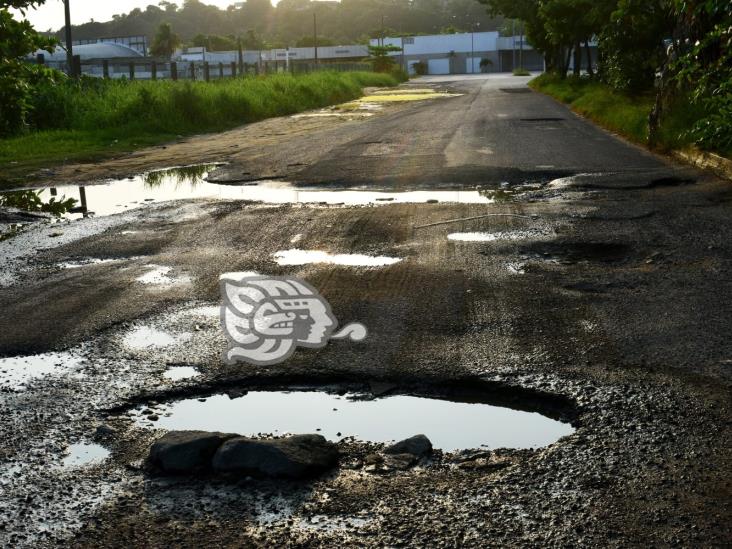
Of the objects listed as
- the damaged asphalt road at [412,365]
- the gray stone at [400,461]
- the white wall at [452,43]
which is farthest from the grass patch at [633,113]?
the white wall at [452,43]

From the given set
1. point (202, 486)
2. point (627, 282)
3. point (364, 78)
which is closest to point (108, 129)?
point (627, 282)

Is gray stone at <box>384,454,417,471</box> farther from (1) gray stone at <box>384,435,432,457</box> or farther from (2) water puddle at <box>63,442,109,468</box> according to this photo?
(2) water puddle at <box>63,442,109,468</box>

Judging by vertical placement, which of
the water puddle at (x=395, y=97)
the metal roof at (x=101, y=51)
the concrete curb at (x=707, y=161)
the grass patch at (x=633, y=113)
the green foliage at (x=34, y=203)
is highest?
the metal roof at (x=101, y=51)

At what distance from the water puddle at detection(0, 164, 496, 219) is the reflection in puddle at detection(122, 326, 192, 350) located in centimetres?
482

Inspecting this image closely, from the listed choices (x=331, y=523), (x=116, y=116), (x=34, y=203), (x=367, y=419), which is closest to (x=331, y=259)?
(x=367, y=419)

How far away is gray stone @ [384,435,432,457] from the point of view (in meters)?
3.55

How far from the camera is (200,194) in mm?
10953

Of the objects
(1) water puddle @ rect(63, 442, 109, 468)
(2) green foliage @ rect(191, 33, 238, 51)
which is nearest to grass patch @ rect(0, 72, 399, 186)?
(1) water puddle @ rect(63, 442, 109, 468)

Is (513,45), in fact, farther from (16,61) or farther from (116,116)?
(16,61)

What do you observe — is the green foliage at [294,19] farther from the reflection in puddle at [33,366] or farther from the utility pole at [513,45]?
the reflection in puddle at [33,366]

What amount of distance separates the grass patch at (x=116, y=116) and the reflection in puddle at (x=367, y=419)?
9.73 m

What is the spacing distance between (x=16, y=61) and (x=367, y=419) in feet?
31.2

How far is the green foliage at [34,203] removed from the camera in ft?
33.5

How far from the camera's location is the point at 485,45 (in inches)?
4601
